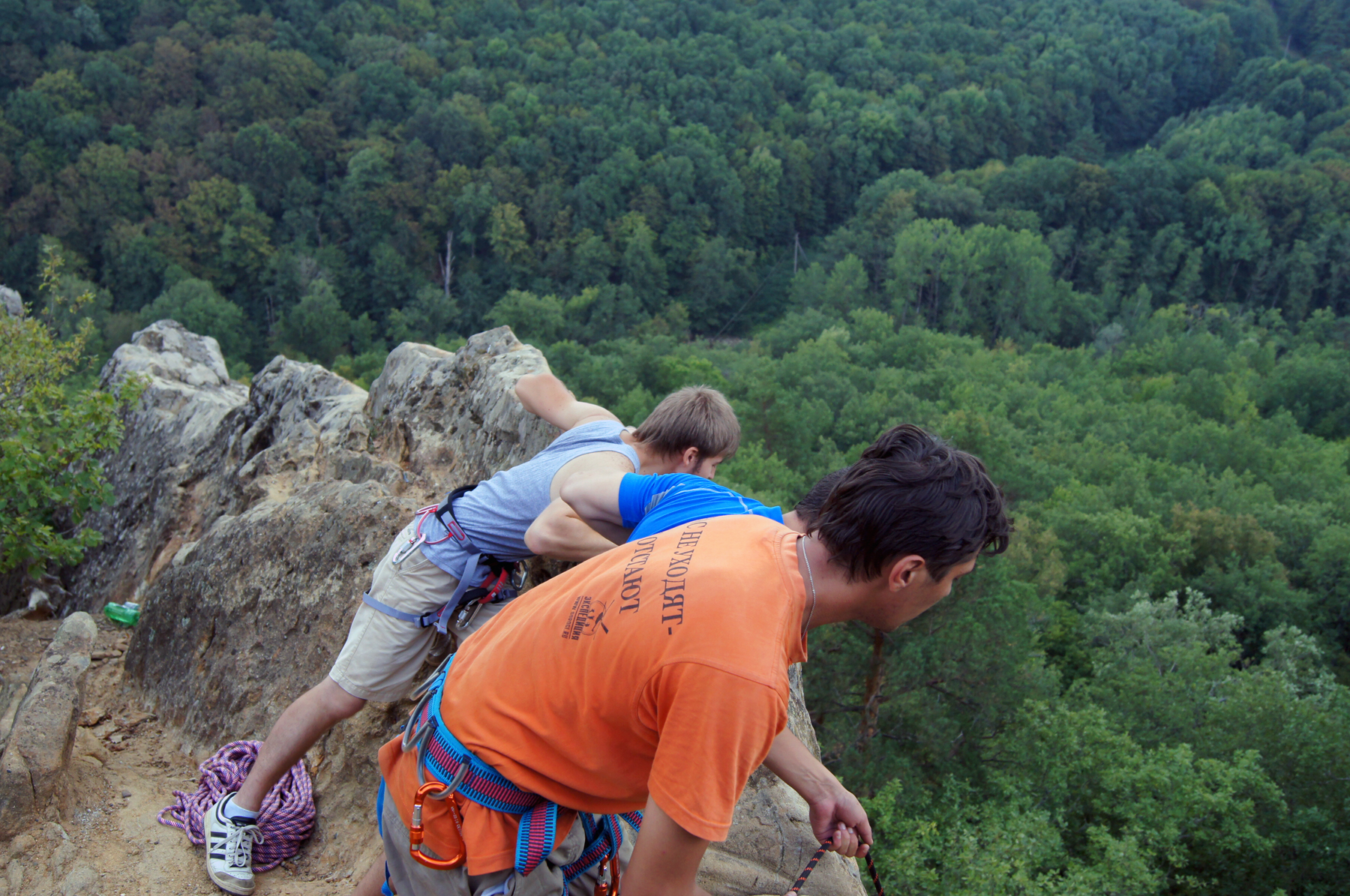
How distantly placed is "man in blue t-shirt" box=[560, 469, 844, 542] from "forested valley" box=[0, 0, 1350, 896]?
Result: 5827mm

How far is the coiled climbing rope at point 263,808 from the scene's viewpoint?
3846mm

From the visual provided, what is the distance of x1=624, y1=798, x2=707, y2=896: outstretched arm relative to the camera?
192cm

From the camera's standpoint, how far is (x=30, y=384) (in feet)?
27.0

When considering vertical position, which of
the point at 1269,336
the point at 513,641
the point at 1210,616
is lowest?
the point at 1269,336

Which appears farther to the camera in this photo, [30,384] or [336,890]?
[30,384]

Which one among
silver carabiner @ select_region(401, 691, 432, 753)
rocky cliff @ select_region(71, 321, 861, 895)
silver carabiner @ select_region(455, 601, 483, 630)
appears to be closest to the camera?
silver carabiner @ select_region(401, 691, 432, 753)

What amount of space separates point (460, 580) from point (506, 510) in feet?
1.21

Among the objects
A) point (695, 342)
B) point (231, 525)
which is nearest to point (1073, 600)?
point (231, 525)

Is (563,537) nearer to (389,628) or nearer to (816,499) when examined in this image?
(816,499)

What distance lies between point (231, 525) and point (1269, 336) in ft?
234

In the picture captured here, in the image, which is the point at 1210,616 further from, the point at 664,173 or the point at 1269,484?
the point at 664,173

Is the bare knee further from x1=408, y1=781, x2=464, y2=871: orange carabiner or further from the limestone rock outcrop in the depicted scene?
x1=408, y1=781, x2=464, y2=871: orange carabiner

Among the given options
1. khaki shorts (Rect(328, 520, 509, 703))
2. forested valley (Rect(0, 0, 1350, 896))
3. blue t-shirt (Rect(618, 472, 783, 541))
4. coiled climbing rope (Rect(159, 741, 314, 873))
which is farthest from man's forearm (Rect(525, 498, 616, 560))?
forested valley (Rect(0, 0, 1350, 896))

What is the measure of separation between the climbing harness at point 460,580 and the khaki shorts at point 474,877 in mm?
1330
